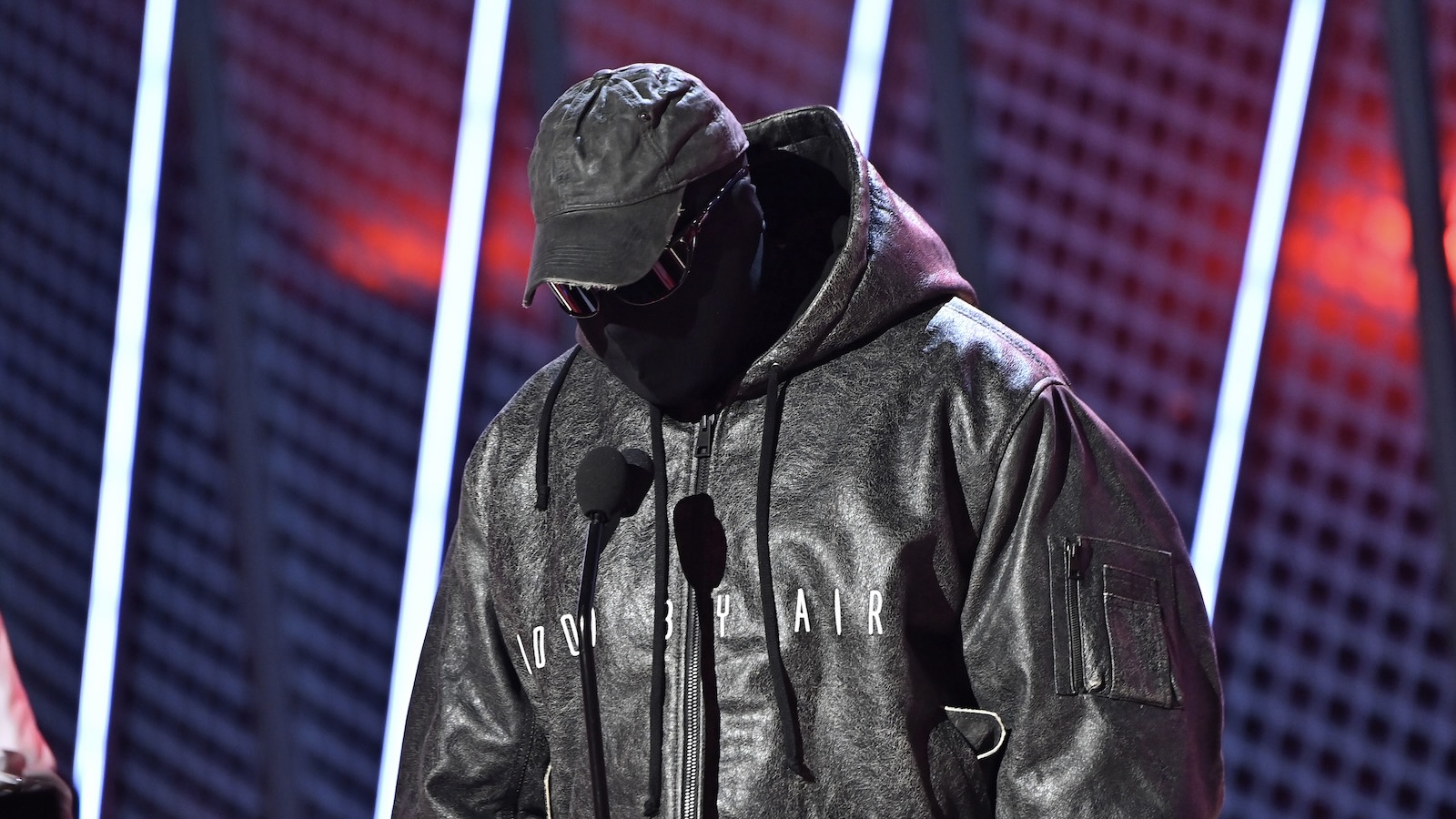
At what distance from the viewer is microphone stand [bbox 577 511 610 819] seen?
1.52m

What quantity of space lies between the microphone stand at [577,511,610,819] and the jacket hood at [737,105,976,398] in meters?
0.21

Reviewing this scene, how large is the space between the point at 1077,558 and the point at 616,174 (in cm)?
55

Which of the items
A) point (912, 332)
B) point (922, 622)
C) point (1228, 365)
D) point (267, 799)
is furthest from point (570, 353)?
point (267, 799)

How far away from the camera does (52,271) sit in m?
3.99

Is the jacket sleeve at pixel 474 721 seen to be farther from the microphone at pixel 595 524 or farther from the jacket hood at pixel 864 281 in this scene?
the jacket hood at pixel 864 281

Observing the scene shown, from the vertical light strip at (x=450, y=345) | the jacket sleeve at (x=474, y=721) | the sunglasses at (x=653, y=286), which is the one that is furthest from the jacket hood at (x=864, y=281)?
the vertical light strip at (x=450, y=345)

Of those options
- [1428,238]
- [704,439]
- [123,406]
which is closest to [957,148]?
[1428,238]

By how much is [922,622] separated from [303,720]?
289cm

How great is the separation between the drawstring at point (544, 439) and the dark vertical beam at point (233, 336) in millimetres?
2456

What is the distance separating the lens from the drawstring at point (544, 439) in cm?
165

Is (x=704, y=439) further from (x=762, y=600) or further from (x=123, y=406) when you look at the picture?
(x=123, y=406)

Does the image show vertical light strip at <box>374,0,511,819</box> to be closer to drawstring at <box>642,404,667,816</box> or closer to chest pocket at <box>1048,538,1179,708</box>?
drawstring at <box>642,404,667,816</box>

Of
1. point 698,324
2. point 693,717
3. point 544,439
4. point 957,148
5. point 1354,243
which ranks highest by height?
point 957,148

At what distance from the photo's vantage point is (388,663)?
13.1ft
